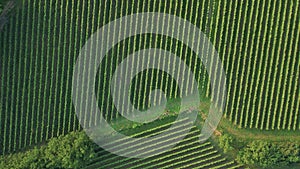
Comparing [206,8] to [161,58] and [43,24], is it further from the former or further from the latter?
[43,24]

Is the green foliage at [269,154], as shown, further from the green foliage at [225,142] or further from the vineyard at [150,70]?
the vineyard at [150,70]

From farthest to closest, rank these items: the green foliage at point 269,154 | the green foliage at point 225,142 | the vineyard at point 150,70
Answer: the vineyard at point 150,70, the green foliage at point 225,142, the green foliage at point 269,154

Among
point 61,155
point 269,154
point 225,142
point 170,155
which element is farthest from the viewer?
point 170,155

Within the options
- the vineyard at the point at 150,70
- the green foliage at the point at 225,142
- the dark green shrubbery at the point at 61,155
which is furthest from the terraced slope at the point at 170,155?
the dark green shrubbery at the point at 61,155

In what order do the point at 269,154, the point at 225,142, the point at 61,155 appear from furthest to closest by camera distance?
the point at 225,142, the point at 269,154, the point at 61,155

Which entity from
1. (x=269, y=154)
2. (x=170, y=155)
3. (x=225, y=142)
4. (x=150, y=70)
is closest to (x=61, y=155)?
(x=170, y=155)

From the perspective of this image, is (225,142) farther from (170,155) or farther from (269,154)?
(170,155)
